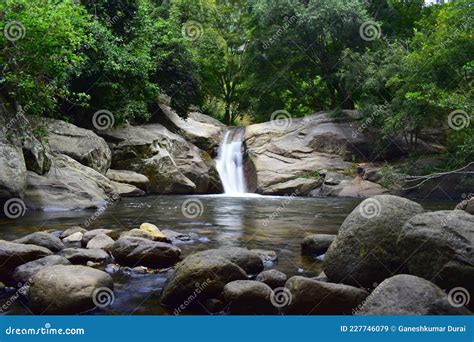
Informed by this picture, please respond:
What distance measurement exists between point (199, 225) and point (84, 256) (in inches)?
158

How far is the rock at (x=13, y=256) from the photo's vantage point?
17.9ft

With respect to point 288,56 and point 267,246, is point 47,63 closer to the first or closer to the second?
point 267,246

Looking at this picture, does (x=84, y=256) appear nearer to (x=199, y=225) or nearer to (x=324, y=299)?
(x=324, y=299)

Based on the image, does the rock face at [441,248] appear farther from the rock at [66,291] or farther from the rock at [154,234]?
the rock at [154,234]

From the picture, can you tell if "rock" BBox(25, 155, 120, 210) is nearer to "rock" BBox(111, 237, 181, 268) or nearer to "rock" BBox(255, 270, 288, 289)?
"rock" BBox(111, 237, 181, 268)

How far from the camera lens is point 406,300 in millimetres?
3904

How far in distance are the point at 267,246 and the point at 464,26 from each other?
482 inches

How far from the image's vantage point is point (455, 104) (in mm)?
13320

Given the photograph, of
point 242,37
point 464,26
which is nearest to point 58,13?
point 464,26

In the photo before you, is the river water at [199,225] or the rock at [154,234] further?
the rock at [154,234]

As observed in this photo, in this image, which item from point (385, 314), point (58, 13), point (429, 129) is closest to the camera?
point (385, 314)

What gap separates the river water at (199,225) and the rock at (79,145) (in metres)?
2.21

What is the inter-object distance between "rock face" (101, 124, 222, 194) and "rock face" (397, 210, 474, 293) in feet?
48.5

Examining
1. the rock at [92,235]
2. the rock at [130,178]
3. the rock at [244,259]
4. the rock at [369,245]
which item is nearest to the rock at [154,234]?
the rock at [92,235]
